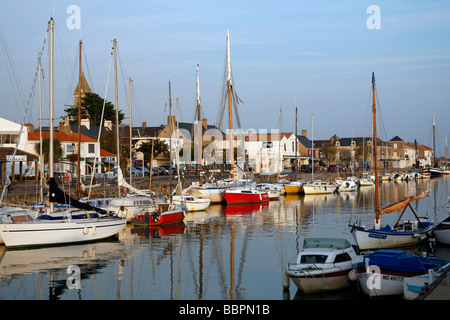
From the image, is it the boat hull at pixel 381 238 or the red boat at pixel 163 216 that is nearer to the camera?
the boat hull at pixel 381 238

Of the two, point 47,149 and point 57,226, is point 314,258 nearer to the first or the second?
point 57,226

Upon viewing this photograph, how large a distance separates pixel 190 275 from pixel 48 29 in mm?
18233

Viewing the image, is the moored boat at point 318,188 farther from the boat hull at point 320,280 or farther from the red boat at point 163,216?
the boat hull at point 320,280

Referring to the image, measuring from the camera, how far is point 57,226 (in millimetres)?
31453

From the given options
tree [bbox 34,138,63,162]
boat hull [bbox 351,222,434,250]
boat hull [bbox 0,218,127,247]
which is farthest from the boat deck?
tree [bbox 34,138,63,162]

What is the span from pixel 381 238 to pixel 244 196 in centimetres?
3094

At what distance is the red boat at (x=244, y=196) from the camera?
191ft

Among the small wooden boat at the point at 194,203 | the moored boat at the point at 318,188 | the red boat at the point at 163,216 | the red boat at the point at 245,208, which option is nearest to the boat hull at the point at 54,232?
the red boat at the point at 163,216

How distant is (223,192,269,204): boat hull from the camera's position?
58312mm

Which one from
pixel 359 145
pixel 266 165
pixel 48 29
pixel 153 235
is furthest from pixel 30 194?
pixel 359 145

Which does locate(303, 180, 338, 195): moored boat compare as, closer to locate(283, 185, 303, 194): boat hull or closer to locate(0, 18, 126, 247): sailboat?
locate(283, 185, 303, 194): boat hull

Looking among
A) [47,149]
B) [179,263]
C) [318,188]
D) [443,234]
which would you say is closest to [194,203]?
[47,149]

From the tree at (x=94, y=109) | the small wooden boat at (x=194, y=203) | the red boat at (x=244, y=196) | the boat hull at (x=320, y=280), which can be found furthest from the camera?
the tree at (x=94, y=109)

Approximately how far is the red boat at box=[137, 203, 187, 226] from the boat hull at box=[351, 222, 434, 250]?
16.4 metres
